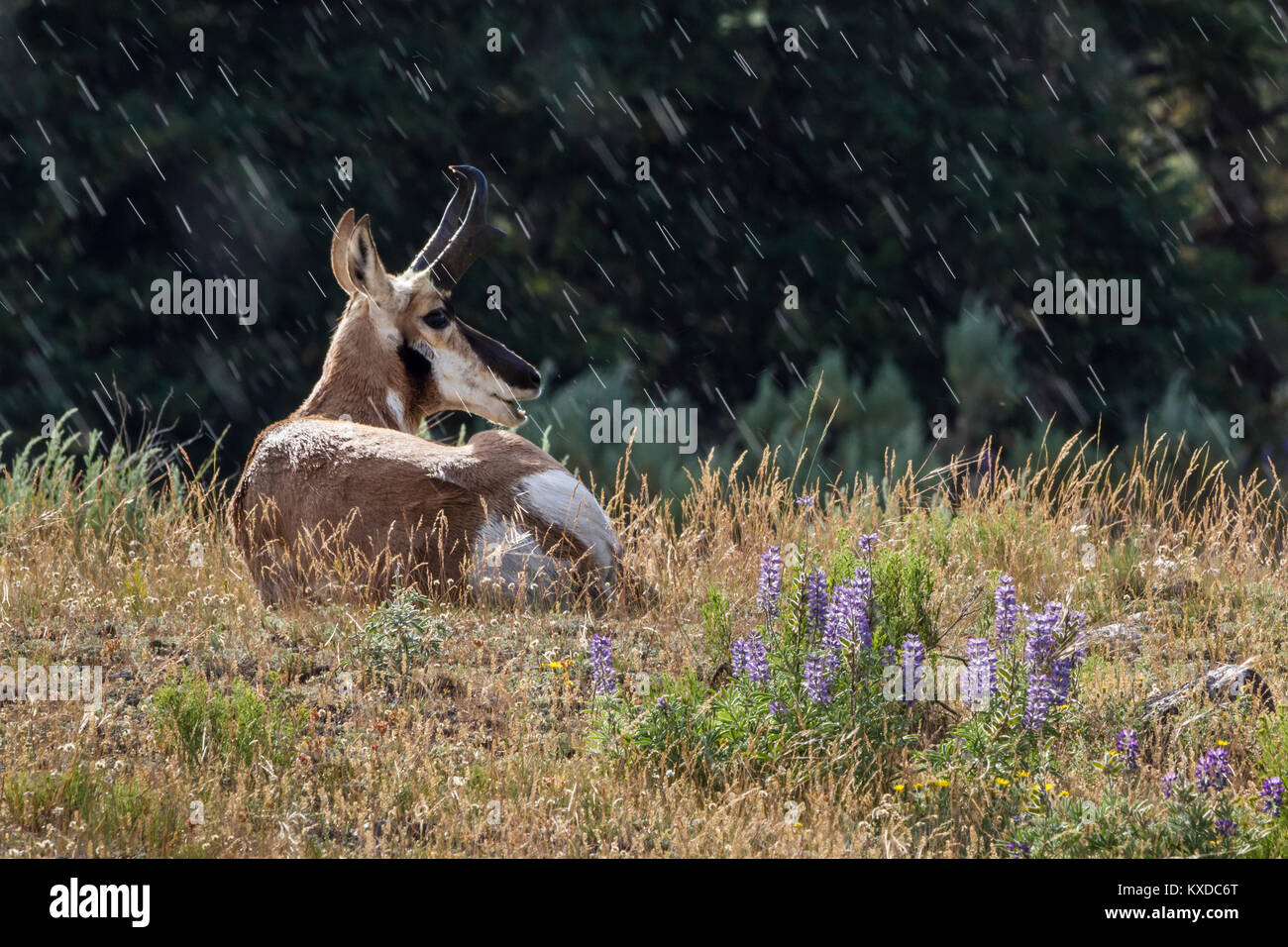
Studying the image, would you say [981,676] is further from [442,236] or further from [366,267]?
[442,236]

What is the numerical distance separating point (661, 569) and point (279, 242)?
9974mm

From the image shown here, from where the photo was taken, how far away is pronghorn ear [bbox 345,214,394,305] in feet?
23.9

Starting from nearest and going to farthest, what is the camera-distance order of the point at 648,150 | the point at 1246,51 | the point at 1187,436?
the point at 1187,436, the point at 648,150, the point at 1246,51

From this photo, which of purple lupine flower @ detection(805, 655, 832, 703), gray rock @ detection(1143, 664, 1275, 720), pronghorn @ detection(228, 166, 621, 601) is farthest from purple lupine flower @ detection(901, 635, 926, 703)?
pronghorn @ detection(228, 166, 621, 601)

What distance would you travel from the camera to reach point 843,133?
1702 cm

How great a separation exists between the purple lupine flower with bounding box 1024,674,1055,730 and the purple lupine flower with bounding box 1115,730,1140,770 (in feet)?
1.10

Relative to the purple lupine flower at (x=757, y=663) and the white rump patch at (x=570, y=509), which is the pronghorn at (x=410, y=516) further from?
the purple lupine flower at (x=757, y=663)

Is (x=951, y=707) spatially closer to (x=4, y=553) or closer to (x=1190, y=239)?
(x=4, y=553)

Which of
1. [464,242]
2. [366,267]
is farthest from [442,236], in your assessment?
[366,267]

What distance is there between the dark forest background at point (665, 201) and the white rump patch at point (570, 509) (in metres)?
Answer: 7.53

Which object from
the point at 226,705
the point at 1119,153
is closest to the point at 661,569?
the point at 226,705

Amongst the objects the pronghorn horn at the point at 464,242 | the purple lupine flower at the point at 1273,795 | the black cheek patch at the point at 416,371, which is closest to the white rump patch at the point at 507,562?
the black cheek patch at the point at 416,371

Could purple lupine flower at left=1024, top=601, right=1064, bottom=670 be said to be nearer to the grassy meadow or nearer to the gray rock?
the grassy meadow

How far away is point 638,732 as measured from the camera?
14.3 feet
